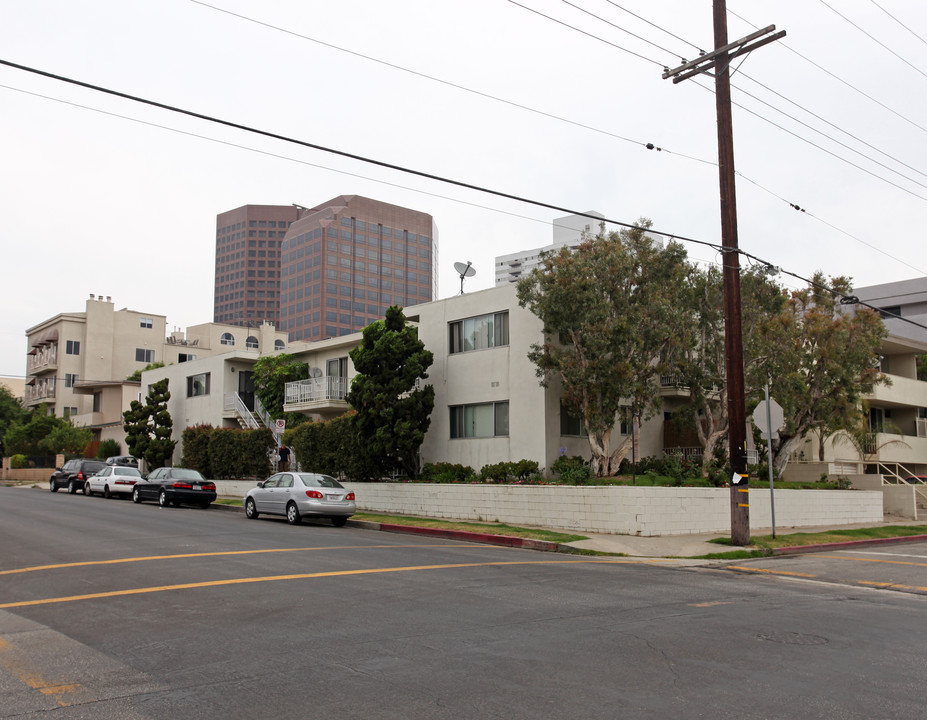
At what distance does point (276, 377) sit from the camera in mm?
38062

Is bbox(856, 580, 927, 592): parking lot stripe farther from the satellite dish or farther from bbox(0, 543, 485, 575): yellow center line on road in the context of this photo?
the satellite dish

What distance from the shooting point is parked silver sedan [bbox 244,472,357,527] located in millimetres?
22078

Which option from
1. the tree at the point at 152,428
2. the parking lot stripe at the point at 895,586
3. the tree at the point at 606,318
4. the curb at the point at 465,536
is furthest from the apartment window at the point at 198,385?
the parking lot stripe at the point at 895,586

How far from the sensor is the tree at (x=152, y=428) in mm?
44156

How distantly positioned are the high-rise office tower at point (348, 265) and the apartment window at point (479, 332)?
441 ft

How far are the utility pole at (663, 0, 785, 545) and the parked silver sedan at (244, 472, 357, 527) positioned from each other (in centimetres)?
1035

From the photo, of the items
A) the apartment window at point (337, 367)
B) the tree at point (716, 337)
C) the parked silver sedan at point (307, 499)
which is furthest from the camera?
the apartment window at point (337, 367)

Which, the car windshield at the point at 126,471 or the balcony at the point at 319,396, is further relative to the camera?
the car windshield at the point at 126,471

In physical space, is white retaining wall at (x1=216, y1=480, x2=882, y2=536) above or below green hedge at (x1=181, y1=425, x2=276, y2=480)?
below

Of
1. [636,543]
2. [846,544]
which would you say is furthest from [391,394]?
[846,544]

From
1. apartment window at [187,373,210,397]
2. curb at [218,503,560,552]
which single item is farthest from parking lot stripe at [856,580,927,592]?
apartment window at [187,373,210,397]

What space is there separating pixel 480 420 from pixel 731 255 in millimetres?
11822

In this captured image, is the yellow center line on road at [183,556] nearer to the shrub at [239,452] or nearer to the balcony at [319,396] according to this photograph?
the balcony at [319,396]

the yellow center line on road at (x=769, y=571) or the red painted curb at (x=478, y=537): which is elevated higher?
the red painted curb at (x=478, y=537)
